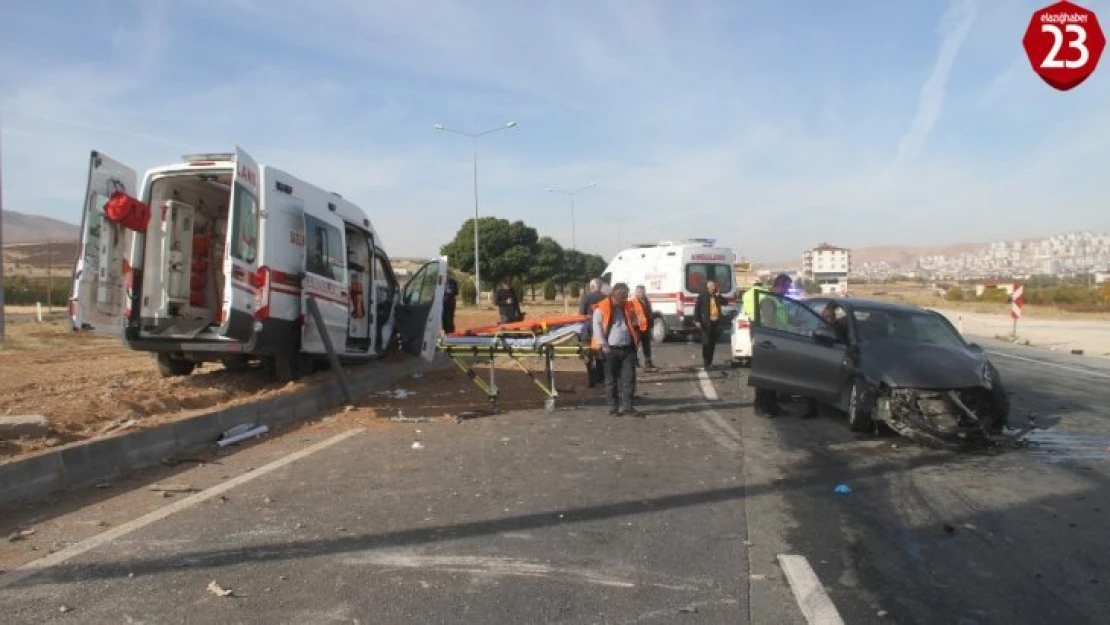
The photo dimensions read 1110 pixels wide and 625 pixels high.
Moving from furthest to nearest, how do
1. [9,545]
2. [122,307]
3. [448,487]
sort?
[122,307]
[448,487]
[9,545]

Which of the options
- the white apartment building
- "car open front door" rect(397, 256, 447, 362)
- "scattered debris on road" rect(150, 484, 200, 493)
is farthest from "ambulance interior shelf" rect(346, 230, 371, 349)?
the white apartment building

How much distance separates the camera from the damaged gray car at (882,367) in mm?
8039

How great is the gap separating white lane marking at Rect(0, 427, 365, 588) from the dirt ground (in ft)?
4.42

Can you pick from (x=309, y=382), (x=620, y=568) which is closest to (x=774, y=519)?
(x=620, y=568)

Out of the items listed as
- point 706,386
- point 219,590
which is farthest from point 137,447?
point 706,386

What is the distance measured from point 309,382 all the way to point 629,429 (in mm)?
4284

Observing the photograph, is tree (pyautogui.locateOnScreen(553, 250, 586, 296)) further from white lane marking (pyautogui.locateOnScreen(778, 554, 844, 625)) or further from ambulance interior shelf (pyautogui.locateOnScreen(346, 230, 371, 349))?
white lane marking (pyautogui.locateOnScreen(778, 554, 844, 625))

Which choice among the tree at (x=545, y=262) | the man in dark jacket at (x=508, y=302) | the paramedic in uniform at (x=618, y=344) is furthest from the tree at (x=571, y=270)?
the paramedic in uniform at (x=618, y=344)

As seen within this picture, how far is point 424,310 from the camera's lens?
13.0 metres

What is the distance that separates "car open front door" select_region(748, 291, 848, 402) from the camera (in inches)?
364

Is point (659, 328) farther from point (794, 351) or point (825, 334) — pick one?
point (825, 334)

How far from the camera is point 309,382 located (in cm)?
1091

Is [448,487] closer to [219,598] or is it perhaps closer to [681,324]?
[219,598]

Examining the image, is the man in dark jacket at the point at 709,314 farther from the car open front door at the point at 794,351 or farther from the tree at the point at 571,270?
the tree at the point at 571,270
